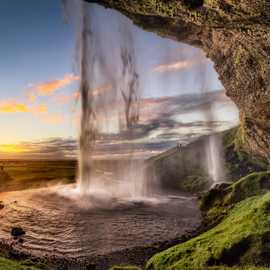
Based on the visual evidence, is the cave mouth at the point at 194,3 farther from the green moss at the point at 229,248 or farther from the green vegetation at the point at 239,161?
the green vegetation at the point at 239,161

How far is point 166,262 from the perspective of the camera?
24.0 m

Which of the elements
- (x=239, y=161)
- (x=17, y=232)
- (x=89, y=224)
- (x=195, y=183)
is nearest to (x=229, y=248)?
(x=89, y=224)

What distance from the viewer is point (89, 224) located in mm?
44500

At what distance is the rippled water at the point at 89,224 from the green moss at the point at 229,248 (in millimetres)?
9862

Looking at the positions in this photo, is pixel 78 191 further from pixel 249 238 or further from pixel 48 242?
pixel 249 238

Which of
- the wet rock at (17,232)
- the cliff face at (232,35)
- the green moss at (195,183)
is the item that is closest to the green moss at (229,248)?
the cliff face at (232,35)

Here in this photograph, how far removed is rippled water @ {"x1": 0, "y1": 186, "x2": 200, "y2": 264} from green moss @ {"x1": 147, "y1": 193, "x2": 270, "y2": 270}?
9.86 meters

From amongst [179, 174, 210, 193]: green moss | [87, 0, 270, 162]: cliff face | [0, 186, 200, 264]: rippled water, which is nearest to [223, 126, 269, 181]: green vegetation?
[179, 174, 210, 193]: green moss

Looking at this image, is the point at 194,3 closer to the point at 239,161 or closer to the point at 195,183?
the point at 195,183

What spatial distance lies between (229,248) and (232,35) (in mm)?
23609

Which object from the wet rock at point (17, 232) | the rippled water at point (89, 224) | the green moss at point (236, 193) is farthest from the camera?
the green moss at point (236, 193)

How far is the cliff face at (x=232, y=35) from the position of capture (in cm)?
2141

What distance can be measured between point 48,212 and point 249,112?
3482 centimetres

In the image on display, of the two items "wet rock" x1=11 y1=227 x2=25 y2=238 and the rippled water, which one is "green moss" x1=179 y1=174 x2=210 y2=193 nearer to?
the rippled water
